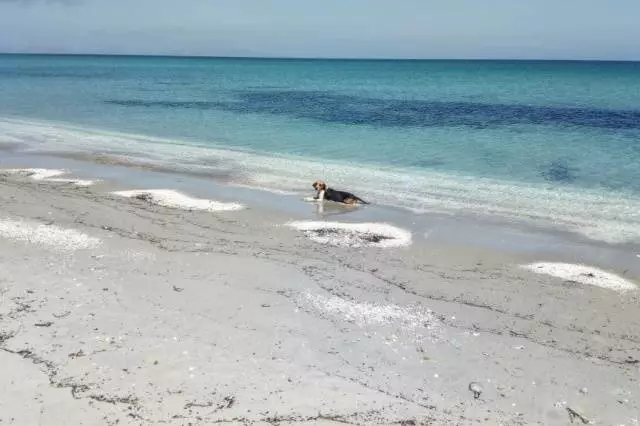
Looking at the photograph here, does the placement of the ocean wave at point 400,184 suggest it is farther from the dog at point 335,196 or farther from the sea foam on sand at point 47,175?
the sea foam on sand at point 47,175

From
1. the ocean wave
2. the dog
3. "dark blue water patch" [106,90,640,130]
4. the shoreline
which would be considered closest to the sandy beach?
the shoreline

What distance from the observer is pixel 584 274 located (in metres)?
11.2

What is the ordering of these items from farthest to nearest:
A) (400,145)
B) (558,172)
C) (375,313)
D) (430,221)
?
(400,145) < (558,172) < (430,221) < (375,313)

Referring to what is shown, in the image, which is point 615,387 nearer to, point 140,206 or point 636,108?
point 140,206

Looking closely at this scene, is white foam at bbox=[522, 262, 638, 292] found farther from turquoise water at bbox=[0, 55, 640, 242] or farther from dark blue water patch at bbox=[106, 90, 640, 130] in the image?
dark blue water patch at bbox=[106, 90, 640, 130]

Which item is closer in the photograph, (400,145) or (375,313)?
(375,313)

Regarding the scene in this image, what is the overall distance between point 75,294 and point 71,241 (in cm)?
288

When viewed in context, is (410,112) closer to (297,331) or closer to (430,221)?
(430,221)

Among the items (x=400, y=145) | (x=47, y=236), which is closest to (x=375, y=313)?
(x=47, y=236)

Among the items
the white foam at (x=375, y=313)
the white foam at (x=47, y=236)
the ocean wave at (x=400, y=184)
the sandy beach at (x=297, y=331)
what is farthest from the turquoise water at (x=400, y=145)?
the white foam at (x=47, y=236)

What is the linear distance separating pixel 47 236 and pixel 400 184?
10359 millimetres

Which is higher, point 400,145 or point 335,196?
point 400,145

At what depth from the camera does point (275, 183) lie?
18.6 m

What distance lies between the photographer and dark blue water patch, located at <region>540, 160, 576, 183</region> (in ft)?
64.7
